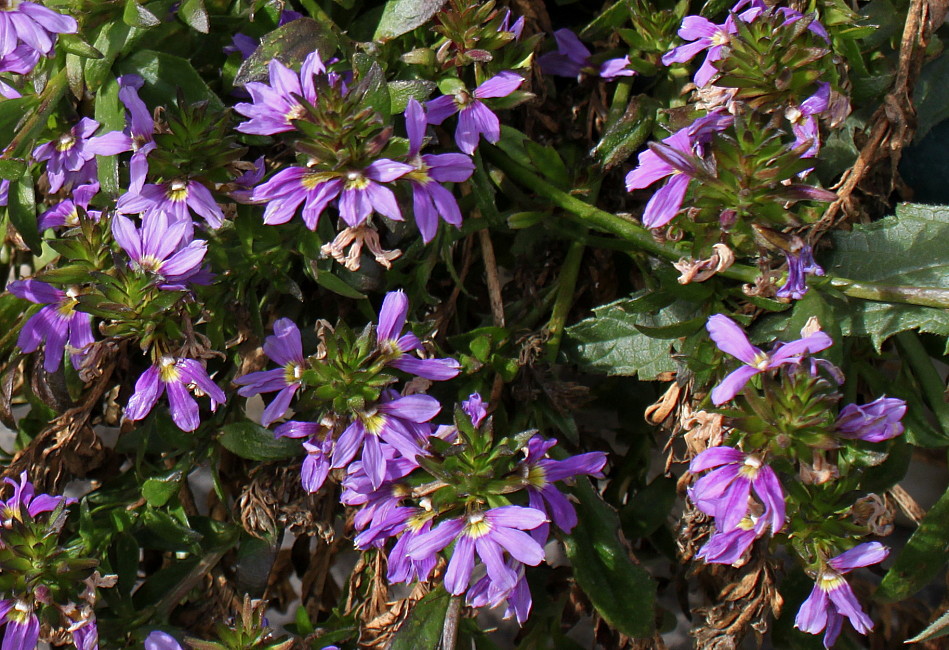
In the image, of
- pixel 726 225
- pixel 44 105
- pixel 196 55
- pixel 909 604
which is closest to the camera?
pixel 726 225

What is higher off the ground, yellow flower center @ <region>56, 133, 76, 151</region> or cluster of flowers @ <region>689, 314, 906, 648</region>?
yellow flower center @ <region>56, 133, 76, 151</region>

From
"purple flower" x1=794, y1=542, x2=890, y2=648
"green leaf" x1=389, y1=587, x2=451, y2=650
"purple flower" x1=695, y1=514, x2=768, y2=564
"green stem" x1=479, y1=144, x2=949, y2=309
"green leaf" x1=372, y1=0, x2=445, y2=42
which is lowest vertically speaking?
"green leaf" x1=389, y1=587, x2=451, y2=650

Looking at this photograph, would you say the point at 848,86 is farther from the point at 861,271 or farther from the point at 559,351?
the point at 559,351

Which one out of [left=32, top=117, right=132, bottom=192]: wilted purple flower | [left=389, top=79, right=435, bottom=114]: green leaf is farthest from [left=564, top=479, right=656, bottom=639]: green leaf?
[left=32, top=117, right=132, bottom=192]: wilted purple flower

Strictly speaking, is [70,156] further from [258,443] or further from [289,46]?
[258,443]

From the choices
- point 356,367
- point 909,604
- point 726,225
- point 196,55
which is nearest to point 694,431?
point 726,225

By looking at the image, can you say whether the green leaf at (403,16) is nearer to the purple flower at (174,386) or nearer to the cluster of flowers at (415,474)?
the cluster of flowers at (415,474)

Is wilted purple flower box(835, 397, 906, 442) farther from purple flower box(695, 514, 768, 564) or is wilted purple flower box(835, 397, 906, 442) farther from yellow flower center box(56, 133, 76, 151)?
yellow flower center box(56, 133, 76, 151)

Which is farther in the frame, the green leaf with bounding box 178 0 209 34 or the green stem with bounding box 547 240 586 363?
the green stem with bounding box 547 240 586 363
